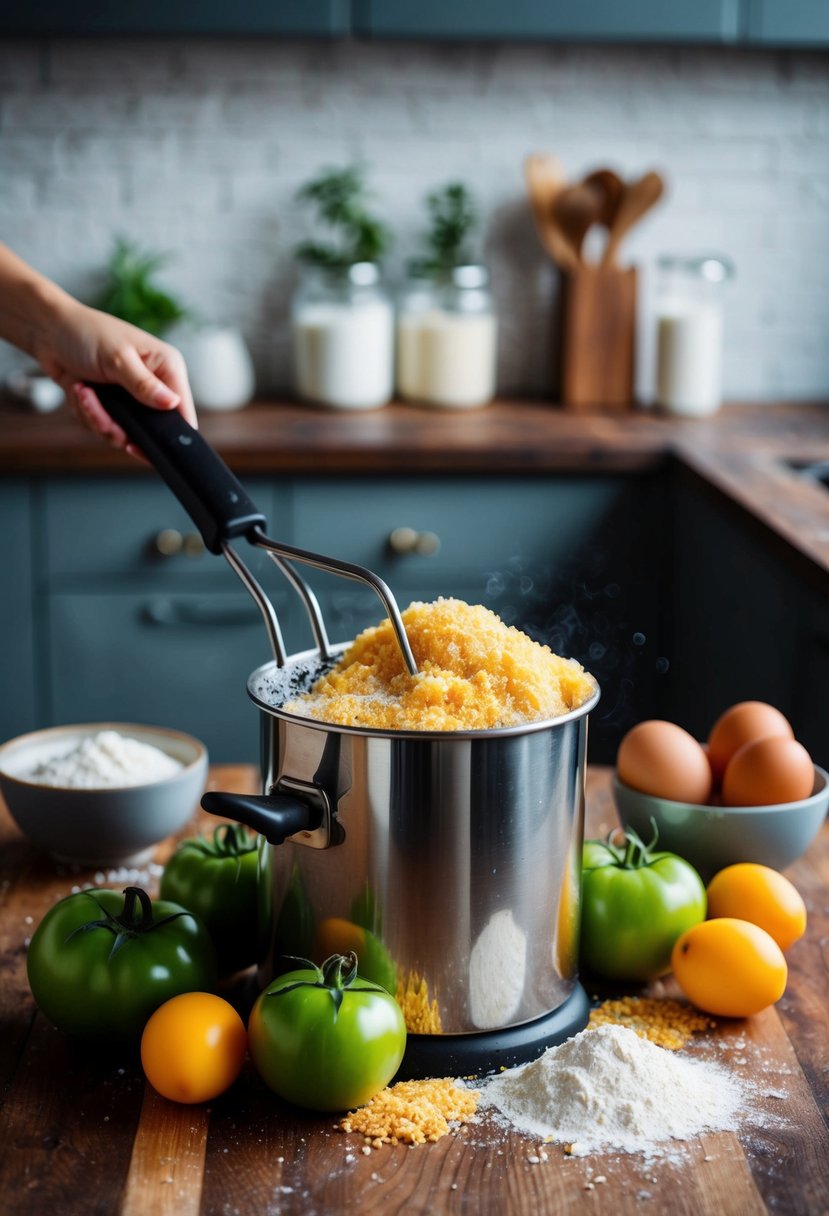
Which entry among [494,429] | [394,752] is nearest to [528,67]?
[494,429]

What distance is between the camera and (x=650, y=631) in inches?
106

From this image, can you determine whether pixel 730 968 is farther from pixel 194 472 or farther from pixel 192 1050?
pixel 194 472

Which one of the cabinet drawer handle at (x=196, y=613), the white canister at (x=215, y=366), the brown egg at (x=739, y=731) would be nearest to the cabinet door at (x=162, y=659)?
the cabinet drawer handle at (x=196, y=613)

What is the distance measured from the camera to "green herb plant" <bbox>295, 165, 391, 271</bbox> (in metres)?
2.92

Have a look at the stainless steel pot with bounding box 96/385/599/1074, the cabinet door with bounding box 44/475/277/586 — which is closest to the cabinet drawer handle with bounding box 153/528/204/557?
the cabinet door with bounding box 44/475/277/586

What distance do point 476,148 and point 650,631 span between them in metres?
1.18

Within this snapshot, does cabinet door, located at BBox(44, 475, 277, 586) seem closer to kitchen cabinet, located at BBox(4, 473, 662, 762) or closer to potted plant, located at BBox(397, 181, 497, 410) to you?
kitchen cabinet, located at BBox(4, 473, 662, 762)

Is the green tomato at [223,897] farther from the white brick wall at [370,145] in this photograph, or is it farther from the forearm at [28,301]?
the white brick wall at [370,145]

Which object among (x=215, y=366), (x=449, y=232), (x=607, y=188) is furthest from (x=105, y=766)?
(x=607, y=188)

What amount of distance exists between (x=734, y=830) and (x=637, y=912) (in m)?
0.15

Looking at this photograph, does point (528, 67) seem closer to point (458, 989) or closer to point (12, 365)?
point (12, 365)

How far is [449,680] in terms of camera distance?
0.85 metres

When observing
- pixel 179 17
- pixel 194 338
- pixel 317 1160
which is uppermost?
→ pixel 179 17

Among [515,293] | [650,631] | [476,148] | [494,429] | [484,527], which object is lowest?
[650,631]
